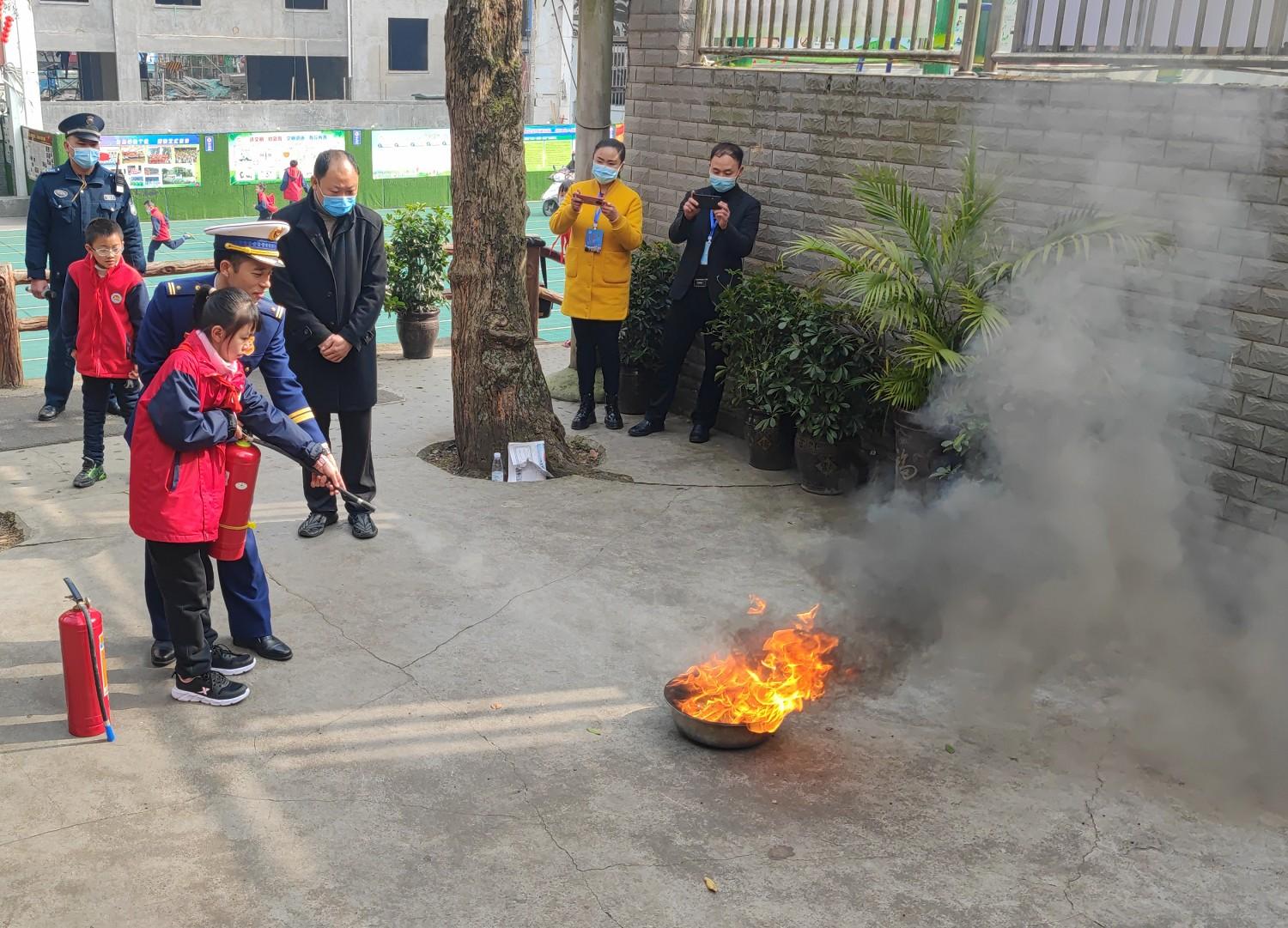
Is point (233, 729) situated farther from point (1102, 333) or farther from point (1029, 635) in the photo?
point (1102, 333)

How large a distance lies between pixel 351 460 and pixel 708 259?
300 cm

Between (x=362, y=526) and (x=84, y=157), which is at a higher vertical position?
(x=84, y=157)

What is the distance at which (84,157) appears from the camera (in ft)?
28.0

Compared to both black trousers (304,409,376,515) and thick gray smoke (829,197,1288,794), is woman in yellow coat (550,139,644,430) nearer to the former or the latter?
black trousers (304,409,376,515)

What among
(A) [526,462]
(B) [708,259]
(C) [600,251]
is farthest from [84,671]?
(B) [708,259]

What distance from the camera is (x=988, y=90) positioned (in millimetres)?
7074

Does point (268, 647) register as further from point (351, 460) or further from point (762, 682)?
point (762, 682)

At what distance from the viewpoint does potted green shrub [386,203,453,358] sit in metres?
11.2

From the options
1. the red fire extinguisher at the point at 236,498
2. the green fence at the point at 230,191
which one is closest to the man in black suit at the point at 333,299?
the red fire extinguisher at the point at 236,498

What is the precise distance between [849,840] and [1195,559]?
3111 mm

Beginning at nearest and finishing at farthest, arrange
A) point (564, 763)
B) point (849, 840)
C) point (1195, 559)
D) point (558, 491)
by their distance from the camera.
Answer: point (849, 840)
point (564, 763)
point (1195, 559)
point (558, 491)

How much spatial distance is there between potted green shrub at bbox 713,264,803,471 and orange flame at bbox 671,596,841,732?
2551 millimetres

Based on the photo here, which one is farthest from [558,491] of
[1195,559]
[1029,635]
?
[1195,559]

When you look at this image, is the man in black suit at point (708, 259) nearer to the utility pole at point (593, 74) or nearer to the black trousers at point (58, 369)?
the utility pole at point (593, 74)
